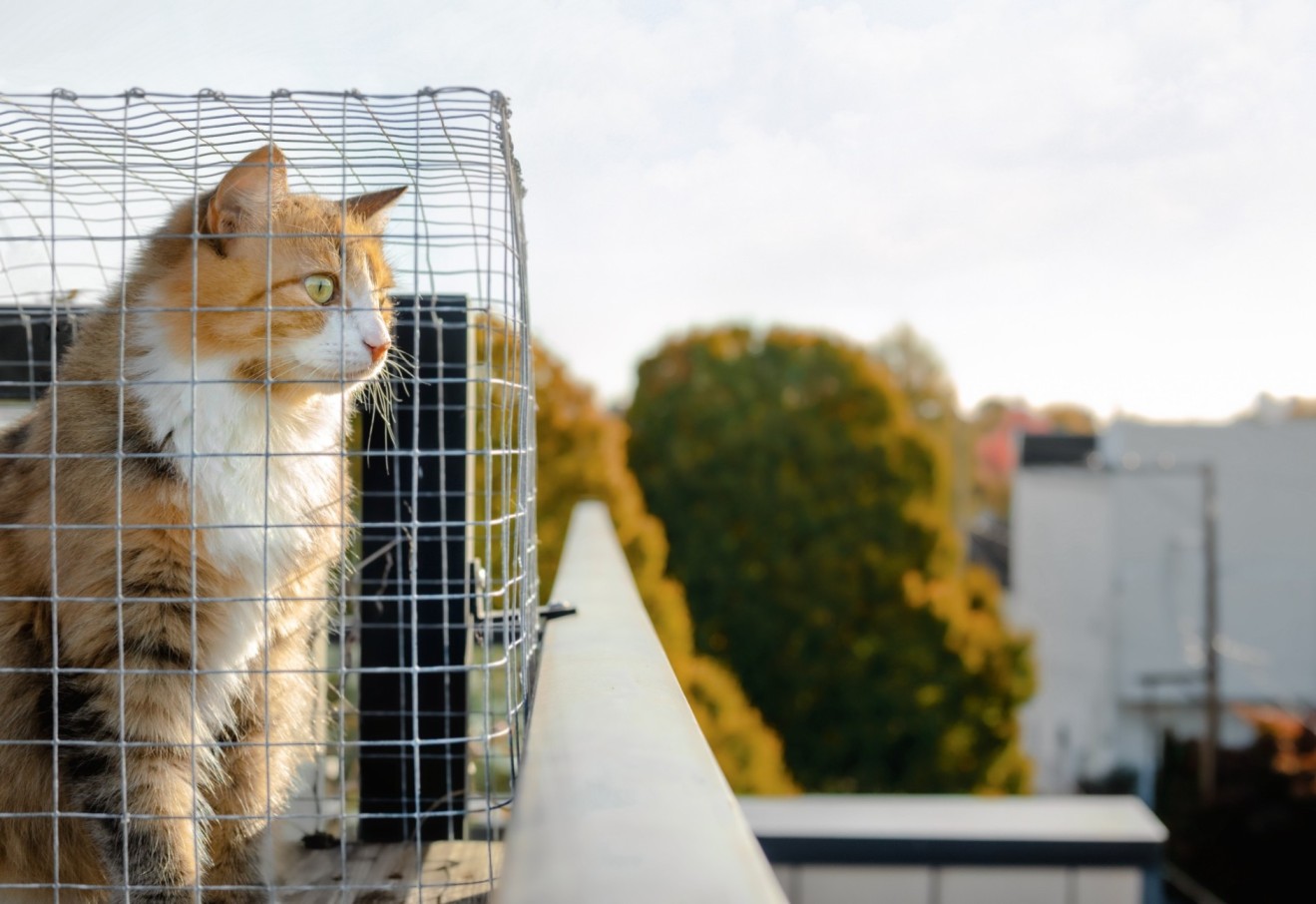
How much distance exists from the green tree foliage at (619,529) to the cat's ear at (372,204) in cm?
361

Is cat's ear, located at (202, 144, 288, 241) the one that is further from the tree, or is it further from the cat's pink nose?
the tree

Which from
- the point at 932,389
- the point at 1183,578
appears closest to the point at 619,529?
the point at 1183,578

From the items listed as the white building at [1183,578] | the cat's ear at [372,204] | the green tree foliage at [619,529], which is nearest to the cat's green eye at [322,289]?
the cat's ear at [372,204]

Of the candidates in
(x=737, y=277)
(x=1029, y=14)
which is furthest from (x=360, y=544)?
(x=737, y=277)

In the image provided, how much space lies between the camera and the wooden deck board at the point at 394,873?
1.26m

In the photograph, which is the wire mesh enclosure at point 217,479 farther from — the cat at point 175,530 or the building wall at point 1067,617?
the building wall at point 1067,617

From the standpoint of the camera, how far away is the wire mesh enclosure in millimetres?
1076

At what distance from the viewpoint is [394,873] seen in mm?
1384

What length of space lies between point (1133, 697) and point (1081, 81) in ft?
25.1

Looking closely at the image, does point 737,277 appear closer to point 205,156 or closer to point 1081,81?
point 1081,81

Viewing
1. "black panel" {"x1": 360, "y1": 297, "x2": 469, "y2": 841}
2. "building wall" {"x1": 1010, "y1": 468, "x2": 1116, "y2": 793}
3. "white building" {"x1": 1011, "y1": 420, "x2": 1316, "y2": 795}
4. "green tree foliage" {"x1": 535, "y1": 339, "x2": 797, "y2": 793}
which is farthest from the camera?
"building wall" {"x1": 1010, "y1": 468, "x2": 1116, "y2": 793}

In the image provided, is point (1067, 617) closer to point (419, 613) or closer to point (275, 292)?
point (419, 613)

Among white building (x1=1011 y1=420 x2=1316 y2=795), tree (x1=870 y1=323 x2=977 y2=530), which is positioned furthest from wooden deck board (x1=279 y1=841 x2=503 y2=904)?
tree (x1=870 y1=323 x2=977 y2=530)

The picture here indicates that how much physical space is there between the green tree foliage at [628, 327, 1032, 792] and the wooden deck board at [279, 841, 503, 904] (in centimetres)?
963
